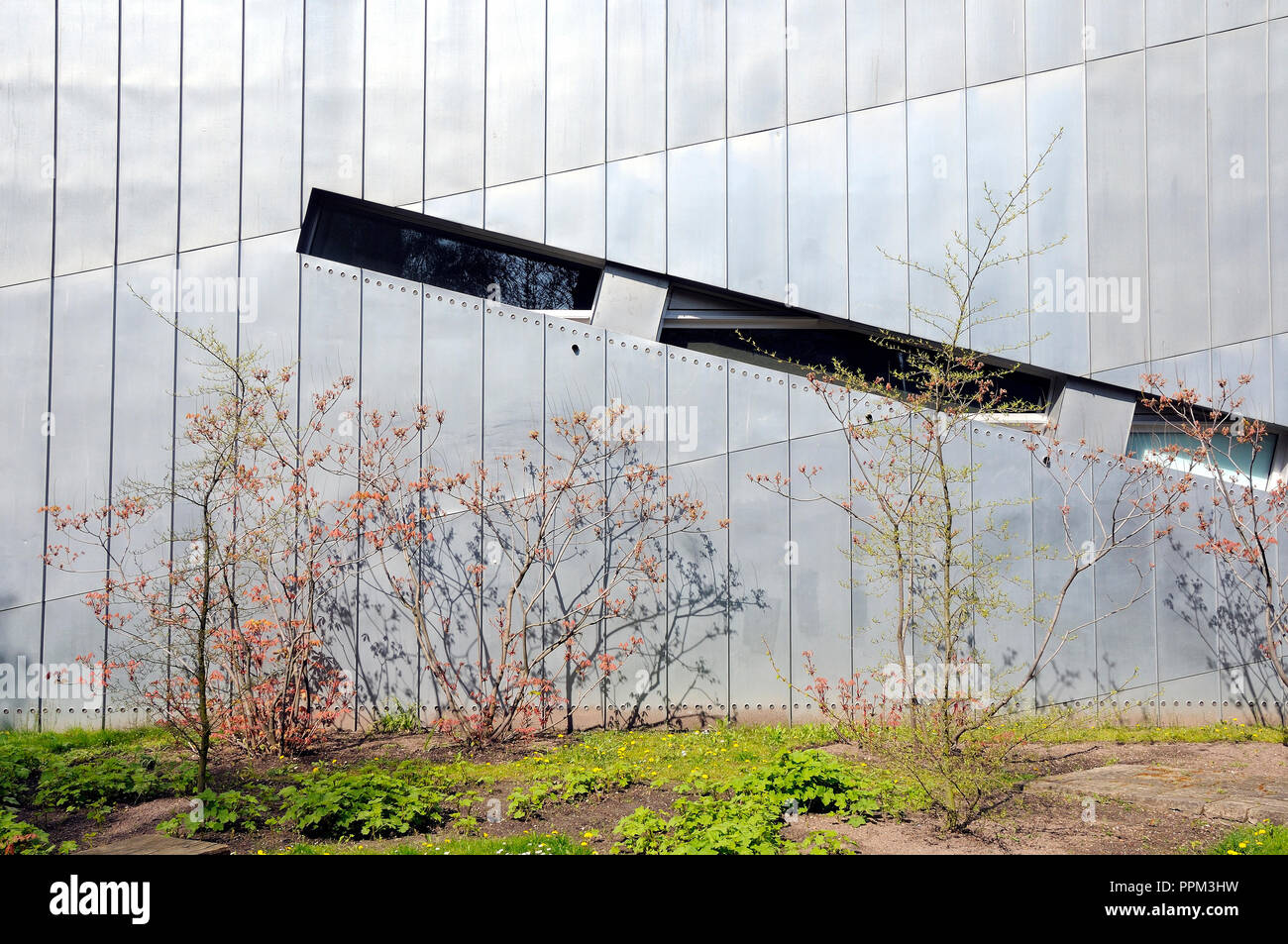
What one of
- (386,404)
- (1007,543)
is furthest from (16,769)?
(1007,543)

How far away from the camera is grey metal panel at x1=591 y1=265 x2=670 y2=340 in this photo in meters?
7.43

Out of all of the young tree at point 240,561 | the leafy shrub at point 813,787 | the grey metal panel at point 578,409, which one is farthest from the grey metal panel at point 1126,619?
the young tree at point 240,561

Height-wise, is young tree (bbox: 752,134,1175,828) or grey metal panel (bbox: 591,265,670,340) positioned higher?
grey metal panel (bbox: 591,265,670,340)

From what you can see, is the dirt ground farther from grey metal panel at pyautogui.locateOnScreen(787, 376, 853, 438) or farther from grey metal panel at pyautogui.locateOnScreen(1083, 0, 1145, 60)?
grey metal panel at pyautogui.locateOnScreen(1083, 0, 1145, 60)

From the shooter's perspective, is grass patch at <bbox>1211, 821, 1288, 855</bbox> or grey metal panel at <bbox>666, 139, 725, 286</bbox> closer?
grass patch at <bbox>1211, 821, 1288, 855</bbox>

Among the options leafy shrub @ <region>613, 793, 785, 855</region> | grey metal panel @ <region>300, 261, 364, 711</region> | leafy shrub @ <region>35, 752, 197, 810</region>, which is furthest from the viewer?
grey metal panel @ <region>300, 261, 364, 711</region>

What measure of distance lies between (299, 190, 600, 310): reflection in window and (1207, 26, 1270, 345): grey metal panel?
5718 millimetres

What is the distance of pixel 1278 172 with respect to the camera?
24.9 feet

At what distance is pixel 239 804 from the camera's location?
16.3ft

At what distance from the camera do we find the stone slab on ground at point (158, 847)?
14.0ft

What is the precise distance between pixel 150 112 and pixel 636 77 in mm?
4373

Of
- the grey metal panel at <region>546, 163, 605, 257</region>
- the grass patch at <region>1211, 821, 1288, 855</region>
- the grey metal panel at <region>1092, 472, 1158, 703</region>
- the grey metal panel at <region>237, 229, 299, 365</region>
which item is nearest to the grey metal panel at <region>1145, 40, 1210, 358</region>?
the grey metal panel at <region>1092, 472, 1158, 703</region>

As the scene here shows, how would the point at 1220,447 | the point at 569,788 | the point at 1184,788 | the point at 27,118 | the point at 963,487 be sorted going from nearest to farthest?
the point at 569,788 < the point at 1184,788 < the point at 963,487 < the point at 27,118 < the point at 1220,447

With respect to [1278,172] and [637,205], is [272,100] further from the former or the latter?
[1278,172]
